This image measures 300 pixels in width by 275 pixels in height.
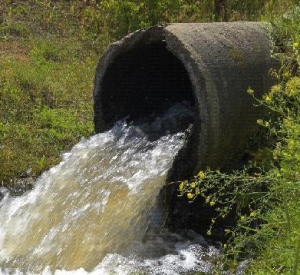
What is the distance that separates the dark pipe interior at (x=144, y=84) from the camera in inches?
264

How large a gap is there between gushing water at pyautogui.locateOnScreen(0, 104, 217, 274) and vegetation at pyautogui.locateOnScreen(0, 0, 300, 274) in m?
0.55

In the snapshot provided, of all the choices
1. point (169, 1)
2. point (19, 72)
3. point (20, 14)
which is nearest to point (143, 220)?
point (19, 72)

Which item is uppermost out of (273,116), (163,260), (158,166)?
(273,116)

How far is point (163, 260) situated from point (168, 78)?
8.88 ft

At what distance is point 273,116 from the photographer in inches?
220

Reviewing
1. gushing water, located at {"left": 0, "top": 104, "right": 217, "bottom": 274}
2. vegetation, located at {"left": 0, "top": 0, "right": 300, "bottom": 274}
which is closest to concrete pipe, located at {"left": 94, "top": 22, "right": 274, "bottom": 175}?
vegetation, located at {"left": 0, "top": 0, "right": 300, "bottom": 274}

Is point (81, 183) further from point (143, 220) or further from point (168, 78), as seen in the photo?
point (168, 78)

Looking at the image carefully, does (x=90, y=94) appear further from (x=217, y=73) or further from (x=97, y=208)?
(x=217, y=73)

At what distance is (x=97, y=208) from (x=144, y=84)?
201 centimetres

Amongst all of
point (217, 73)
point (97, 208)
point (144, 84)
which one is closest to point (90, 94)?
point (144, 84)

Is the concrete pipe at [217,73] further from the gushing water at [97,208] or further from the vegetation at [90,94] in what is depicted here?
the gushing water at [97,208]

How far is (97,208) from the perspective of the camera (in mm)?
5434

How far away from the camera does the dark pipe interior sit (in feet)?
22.0

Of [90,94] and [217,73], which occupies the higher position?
[217,73]
